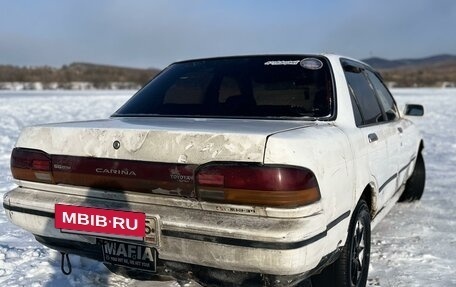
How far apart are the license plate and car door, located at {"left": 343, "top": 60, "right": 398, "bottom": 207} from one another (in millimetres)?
1438

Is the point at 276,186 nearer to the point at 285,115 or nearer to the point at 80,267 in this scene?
the point at 285,115

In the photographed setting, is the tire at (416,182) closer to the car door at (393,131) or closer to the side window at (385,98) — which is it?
the car door at (393,131)

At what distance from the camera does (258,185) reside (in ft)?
6.42

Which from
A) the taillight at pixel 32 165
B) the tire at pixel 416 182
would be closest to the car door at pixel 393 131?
the tire at pixel 416 182

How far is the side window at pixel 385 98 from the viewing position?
12.7 ft

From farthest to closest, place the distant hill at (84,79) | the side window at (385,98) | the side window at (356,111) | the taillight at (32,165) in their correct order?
1. the distant hill at (84,79)
2. the side window at (385,98)
3. the side window at (356,111)
4. the taillight at (32,165)

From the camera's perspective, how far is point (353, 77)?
10.8ft

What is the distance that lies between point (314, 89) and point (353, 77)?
0.61 meters

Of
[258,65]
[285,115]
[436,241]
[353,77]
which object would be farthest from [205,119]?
[436,241]

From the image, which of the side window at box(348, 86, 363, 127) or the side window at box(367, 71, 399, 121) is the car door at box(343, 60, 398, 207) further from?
the side window at box(367, 71, 399, 121)

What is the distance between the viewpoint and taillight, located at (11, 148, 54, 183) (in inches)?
94.5

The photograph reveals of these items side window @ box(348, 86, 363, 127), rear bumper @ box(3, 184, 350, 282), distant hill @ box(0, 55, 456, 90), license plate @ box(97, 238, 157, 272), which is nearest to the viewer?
rear bumper @ box(3, 184, 350, 282)

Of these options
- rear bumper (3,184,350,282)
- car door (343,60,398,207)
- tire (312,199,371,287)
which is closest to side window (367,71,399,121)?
car door (343,60,398,207)

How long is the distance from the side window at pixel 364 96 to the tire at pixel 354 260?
0.66 metres
